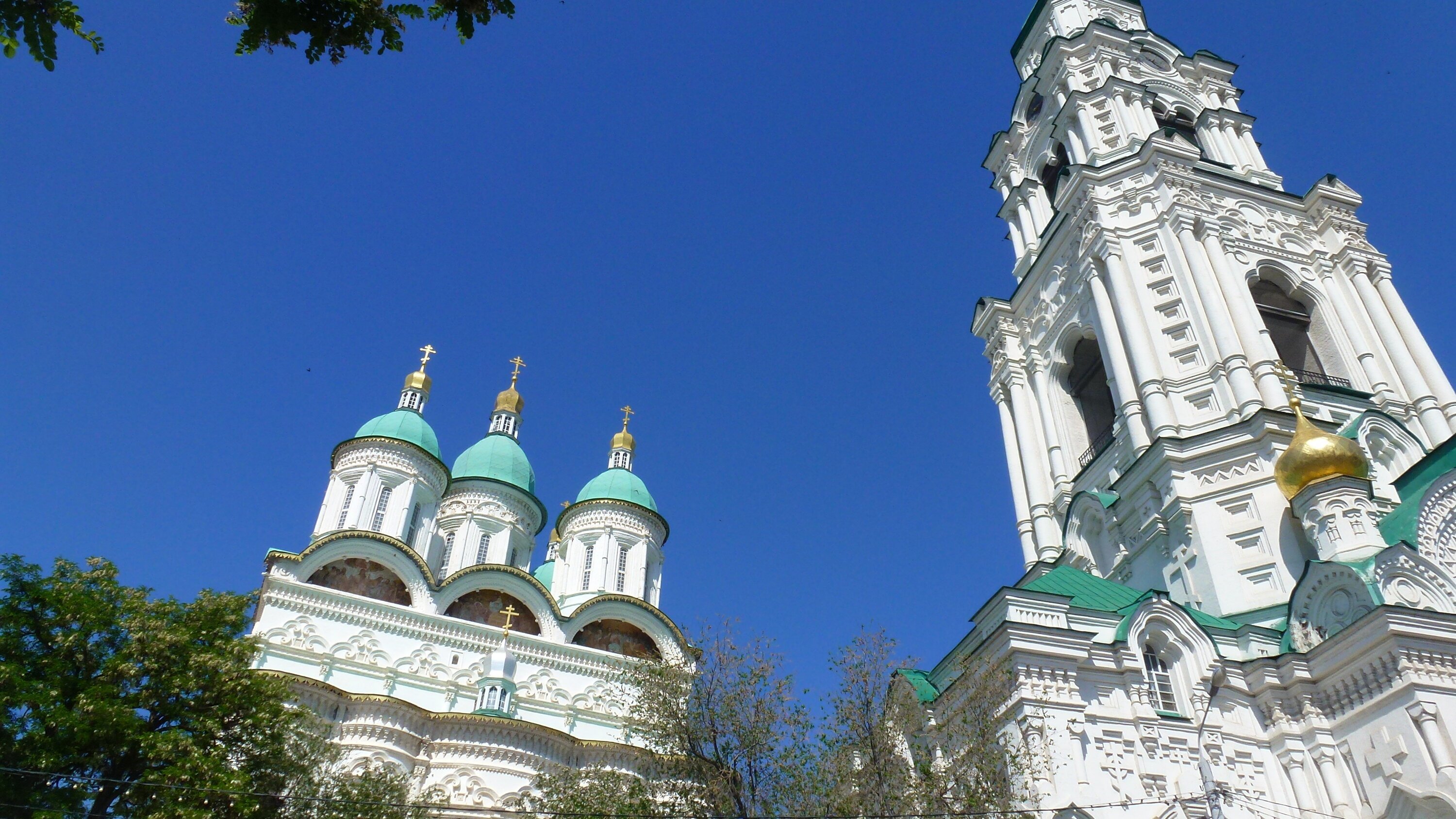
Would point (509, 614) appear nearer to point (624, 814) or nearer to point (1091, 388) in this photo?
point (624, 814)

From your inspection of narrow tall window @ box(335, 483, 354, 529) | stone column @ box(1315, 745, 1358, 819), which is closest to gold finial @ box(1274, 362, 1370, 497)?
stone column @ box(1315, 745, 1358, 819)

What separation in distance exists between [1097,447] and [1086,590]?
6.45m

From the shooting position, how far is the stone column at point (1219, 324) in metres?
19.5

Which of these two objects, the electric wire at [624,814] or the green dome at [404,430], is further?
the green dome at [404,430]

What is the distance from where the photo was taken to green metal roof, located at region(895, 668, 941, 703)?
52.6 feet

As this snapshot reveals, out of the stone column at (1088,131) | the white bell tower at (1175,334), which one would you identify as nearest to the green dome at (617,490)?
the white bell tower at (1175,334)

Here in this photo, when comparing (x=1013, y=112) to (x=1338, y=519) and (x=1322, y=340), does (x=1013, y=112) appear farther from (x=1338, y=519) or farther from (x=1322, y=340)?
(x=1338, y=519)

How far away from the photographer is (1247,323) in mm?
20906

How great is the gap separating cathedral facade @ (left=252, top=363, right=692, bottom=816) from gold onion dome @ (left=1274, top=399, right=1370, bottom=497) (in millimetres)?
13043

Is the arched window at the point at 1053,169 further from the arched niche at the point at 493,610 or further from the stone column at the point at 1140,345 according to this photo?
the arched niche at the point at 493,610

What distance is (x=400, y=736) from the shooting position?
2380 centimetres

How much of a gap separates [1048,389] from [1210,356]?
450 centimetres

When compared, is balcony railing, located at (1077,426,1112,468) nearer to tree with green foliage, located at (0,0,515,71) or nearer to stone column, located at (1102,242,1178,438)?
stone column, located at (1102,242,1178,438)

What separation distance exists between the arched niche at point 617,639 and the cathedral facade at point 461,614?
46mm
